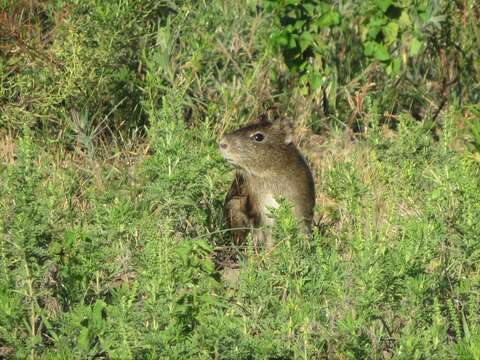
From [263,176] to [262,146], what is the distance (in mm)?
182

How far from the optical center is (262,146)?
7008 millimetres

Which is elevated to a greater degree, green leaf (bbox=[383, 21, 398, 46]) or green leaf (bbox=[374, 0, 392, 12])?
green leaf (bbox=[374, 0, 392, 12])

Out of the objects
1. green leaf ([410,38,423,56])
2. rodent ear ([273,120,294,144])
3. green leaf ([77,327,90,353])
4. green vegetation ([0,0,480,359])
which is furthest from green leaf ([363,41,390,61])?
green leaf ([77,327,90,353])

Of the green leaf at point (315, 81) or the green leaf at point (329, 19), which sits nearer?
the green leaf at point (329, 19)

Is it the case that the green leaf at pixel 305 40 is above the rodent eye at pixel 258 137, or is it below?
above

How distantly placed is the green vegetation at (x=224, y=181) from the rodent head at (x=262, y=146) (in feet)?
0.78

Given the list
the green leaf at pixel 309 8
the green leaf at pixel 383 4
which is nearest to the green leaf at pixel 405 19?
the green leaf at pixel 383 4

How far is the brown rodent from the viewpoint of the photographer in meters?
6.83

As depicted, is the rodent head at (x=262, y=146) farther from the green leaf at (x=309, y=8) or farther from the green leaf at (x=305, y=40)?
the green leaf at (x=309, y=8)

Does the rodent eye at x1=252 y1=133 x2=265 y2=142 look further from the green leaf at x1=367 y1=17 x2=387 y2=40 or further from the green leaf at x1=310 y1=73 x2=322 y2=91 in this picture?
the green leaf at x1=367 y1=17 x2=387 y2=40

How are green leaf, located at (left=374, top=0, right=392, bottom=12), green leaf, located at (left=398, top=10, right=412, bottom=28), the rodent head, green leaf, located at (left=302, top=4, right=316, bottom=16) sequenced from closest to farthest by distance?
the rodent head < green leaf, located at (left=374, top=0, right=392, bottom=12) < green leaf, located at (left=302, top=4, right=316, bottom=16) < green leaf, located at (left=398, top=10, right=412, bottom=28)

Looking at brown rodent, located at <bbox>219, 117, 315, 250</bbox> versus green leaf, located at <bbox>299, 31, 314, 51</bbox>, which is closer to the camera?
brown rodent, located at <bbox>219, 117, 315, 250</bbox>

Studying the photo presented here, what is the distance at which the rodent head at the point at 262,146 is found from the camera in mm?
6930

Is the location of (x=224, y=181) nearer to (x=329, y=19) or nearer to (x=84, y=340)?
(x=329, y=19)
